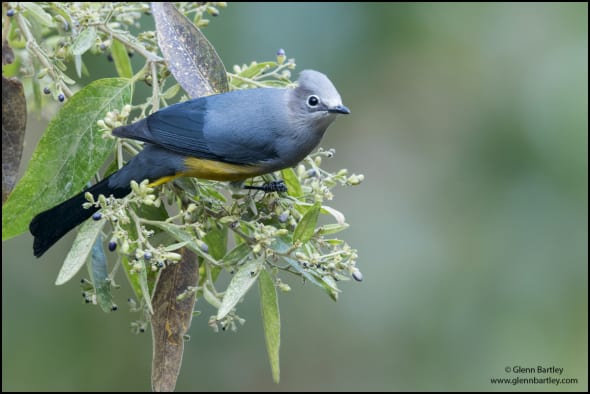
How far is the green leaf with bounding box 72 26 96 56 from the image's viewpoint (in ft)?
11.3

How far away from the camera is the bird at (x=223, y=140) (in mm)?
3656

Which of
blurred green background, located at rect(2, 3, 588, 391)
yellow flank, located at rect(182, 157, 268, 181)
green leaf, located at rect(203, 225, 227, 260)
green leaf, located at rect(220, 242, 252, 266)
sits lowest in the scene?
blurred green background, located at rect(2, 3, 588, 391)

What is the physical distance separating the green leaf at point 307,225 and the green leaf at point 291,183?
453 millimetres

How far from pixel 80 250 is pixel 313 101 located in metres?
1.26

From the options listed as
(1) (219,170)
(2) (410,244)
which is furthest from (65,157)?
(2) (410,244)

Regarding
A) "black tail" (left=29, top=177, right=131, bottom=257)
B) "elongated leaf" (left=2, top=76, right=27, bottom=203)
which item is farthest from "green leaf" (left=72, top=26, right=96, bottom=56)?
"black tail" (left=29, top=177, right=131, bottom=257)

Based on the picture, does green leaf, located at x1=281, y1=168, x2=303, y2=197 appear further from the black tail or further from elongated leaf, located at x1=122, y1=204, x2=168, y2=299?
the black tail

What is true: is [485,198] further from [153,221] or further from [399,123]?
[153,221]

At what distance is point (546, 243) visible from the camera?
23.4ft

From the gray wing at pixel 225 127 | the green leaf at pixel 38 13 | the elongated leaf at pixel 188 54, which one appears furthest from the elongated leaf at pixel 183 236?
the green leaf at pixel 38 13

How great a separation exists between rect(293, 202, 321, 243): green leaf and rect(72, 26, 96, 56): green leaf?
1.16 metres

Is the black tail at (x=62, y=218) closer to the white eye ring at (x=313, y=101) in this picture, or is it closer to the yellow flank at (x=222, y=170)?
the yellow flank at (x=222, y=170)

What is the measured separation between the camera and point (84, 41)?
11.5ft

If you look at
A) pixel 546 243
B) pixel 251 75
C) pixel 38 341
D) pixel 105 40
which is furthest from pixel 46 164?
pixel 546 243
